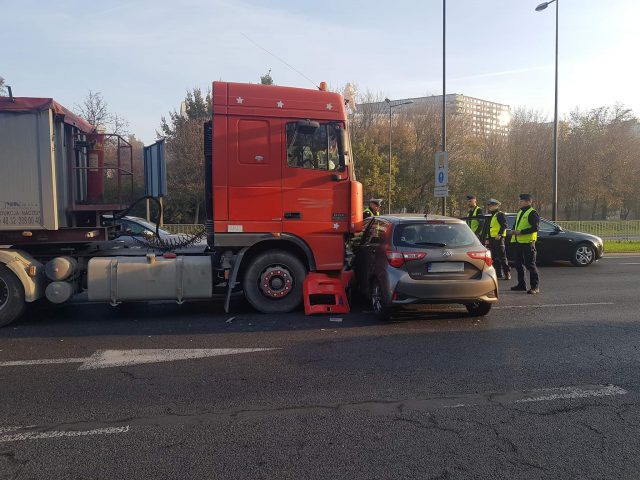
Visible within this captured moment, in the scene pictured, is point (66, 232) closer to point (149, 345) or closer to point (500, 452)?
point (149, 345)

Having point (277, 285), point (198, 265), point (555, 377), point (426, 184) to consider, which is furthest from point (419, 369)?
point (426, 184)

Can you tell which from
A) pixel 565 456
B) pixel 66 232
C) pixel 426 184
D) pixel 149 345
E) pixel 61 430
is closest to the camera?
pixel 565 456

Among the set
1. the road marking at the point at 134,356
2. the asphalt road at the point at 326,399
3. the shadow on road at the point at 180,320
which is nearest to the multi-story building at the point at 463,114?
the shadow on road at the point at 180,320

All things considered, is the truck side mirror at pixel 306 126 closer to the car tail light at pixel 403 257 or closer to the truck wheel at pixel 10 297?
the car tail light at pixel 403 257

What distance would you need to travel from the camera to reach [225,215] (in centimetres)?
755

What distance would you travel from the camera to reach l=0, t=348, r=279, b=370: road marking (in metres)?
5.54

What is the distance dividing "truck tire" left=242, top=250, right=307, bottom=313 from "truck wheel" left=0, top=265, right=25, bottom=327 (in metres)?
3.09

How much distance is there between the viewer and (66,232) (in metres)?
7.41

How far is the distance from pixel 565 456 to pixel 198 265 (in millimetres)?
5544

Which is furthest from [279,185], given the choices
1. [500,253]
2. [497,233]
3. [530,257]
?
[500,253]

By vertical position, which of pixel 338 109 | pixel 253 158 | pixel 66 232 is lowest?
pixel 66 232

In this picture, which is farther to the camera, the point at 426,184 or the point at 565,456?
the point at 426,184

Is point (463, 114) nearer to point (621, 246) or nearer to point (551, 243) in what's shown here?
point (621, 246)

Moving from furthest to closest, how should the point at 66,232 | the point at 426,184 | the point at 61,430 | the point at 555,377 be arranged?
the point at 426,184, the point at 66,232, the point at 555,377, the point at 61,430
